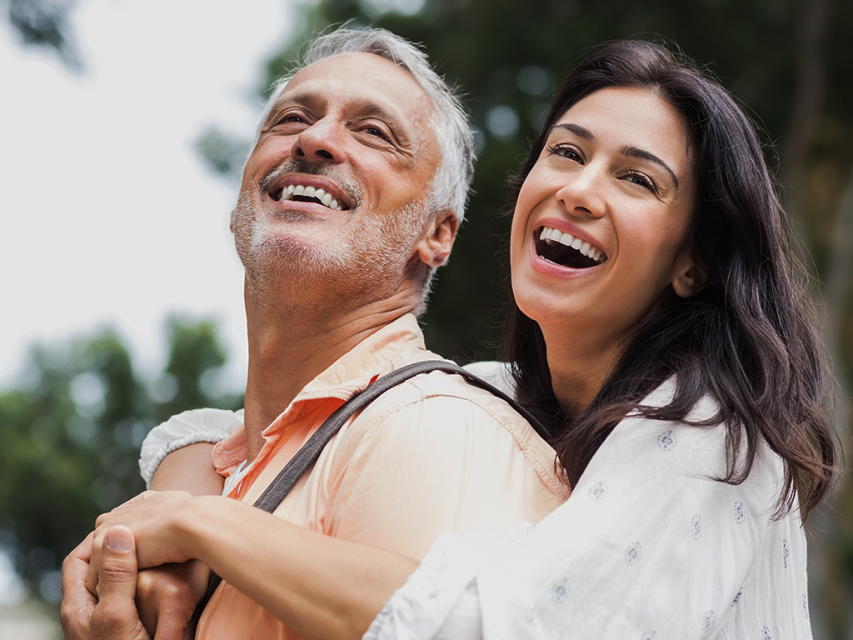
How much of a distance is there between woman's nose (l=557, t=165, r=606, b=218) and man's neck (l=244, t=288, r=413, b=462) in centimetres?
60

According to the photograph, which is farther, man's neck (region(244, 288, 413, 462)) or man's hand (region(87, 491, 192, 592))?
man's neck (region(244, 288, 413, 462))

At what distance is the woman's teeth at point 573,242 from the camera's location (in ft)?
Result: 7.60

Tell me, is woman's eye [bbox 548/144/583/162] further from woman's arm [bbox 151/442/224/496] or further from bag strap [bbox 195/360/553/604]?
woman's arm [bbox 151/442/224/496]

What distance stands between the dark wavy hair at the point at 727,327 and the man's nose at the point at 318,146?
2.26ft

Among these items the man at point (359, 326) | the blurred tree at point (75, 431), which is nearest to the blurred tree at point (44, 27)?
the man at point (359, 326)

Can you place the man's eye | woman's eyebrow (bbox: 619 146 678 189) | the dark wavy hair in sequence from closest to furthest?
the dark wavy hair
woman's eyebrow (bbox: 619 146 678 189)
the man's eye

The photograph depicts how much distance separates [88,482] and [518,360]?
713 inches

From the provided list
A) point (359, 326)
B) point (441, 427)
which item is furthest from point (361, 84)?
point (441, 427)

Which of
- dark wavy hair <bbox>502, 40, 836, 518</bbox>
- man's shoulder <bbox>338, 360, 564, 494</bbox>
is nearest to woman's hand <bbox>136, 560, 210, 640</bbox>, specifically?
man's shoulder <bbox>338, 360, 564, 494</bbox>

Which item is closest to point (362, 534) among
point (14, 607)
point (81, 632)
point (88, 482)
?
point (81, 632)

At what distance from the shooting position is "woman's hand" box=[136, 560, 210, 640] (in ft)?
5.80

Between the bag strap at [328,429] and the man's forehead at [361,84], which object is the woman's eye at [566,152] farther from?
the bag strap at [328,429]

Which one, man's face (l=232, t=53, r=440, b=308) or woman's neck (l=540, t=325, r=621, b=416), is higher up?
man's face (l=232, t=53, r=440, b=308)

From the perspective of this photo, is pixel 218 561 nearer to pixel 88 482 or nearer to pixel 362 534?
pixel 362 534
